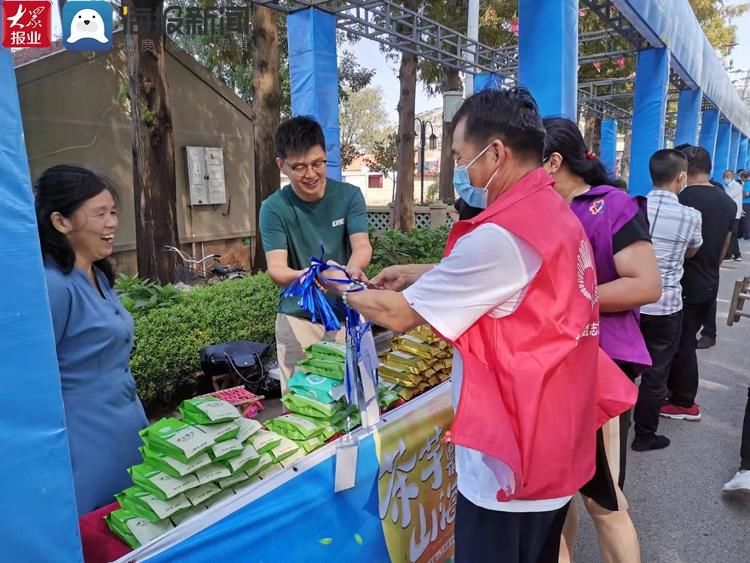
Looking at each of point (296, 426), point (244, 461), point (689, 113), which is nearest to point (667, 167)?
point (296, 426)

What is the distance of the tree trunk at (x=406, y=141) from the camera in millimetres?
11773

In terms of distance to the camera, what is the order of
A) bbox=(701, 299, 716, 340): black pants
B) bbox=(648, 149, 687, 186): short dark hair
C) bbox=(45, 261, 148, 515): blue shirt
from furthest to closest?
1. bbox=(701, 299, 716, 340): black pants
2. bbox=(648, 149, 687, 186): short dark hair
3. bbox=(45, 261, 148, 515): blue shirt

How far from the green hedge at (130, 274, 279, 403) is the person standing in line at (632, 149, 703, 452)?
2999 millimetres

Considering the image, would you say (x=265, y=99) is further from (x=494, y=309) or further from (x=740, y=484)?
(x=494, y=309)

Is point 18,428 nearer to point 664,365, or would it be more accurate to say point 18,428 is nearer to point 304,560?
point 304,560

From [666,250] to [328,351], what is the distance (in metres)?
2.29

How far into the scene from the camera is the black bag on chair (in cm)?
393

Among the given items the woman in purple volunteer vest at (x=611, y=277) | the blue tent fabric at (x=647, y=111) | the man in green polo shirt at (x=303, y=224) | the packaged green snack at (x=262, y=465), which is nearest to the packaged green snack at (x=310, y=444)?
the packaged green snack at (x=262, y=465)

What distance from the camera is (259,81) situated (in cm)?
837

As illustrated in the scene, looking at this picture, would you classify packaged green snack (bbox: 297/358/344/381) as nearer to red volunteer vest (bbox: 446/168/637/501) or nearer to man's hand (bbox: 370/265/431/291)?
man's hand (bbox: 370/265/431/291)

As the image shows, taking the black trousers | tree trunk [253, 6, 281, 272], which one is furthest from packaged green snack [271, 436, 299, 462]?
tree trunk [253, 6, 281, 272]

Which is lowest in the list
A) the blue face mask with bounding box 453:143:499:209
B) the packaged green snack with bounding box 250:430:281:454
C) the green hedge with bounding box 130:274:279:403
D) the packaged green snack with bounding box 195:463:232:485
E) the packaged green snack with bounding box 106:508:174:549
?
the green hedge with bounding box 130:274:279:403

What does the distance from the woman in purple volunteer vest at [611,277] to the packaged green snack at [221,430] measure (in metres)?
1.14

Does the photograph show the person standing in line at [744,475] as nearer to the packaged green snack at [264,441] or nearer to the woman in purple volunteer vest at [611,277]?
the woman in purple volunteer vest at [611,277]
